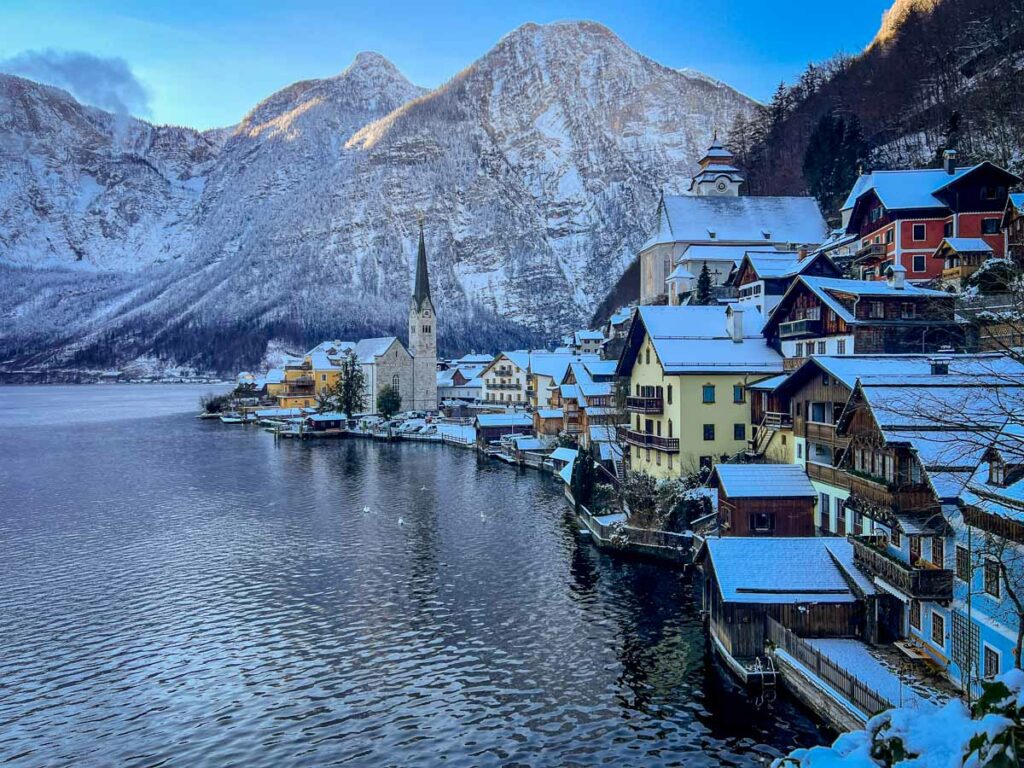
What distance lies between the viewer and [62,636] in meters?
25.9

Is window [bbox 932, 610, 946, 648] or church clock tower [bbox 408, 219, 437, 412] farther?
church clock tower [bbox 408, 219, 437, 412]

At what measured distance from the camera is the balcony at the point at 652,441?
3816 centimetres

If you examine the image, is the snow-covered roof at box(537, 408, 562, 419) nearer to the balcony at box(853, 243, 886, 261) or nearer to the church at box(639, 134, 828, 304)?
the church at box(639, 134, 828, 304)

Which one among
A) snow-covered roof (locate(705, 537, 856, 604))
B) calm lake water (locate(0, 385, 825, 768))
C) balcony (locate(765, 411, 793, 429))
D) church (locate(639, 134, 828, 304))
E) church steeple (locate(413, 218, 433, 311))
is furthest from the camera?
church steeple (locate(413, 218, 433, 311))

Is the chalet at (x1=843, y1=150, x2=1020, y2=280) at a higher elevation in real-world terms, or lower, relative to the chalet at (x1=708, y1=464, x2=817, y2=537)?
higher

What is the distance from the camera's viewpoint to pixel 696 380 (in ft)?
124

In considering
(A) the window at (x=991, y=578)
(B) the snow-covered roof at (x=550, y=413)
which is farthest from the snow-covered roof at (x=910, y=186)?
(A) the window at (x=991, y=578)

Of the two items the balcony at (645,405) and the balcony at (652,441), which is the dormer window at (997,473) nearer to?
Answer: the balcony at (652,441)

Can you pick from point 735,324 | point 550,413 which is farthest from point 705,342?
point 550,413

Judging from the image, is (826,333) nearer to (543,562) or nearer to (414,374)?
(543,562)

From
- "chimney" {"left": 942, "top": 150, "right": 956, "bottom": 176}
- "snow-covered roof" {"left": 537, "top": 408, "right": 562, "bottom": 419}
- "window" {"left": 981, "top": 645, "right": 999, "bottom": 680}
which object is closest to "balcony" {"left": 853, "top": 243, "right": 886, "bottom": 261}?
"chimney" {"left": 942, "top": 150, "right": 956, "bottom": 176}

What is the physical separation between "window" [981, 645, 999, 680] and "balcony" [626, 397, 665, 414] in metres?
24.1

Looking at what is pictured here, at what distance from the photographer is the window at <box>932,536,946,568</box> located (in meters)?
18.4

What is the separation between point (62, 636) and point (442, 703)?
49.7 ft
